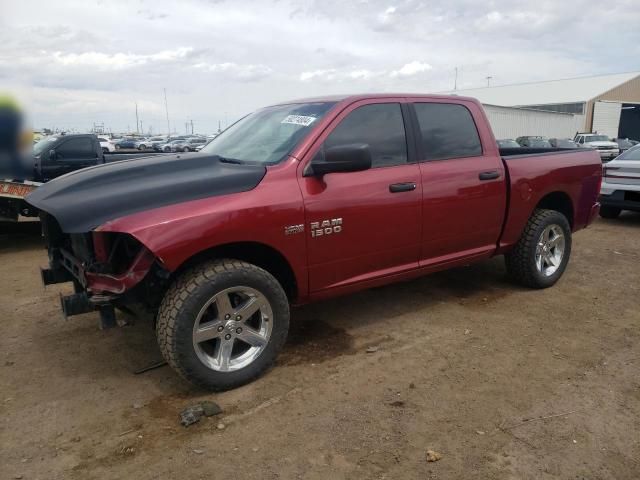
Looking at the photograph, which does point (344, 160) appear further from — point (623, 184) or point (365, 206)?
point (623, 184)

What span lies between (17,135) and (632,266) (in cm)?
676

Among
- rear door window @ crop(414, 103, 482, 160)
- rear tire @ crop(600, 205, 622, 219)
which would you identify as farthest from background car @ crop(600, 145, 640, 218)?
rear door window @ crop(414, 103, 482, 160)

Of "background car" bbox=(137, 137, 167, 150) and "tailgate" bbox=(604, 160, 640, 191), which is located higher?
"background car" bbox=(137, 137, 167, 150)

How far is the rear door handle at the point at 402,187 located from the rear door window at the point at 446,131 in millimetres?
344

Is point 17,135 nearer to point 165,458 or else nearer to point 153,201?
point 153,201

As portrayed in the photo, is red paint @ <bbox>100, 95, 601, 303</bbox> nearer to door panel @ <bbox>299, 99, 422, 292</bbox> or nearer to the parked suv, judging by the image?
door panel @ <bbox>299, 99, 422, 292</bbox>

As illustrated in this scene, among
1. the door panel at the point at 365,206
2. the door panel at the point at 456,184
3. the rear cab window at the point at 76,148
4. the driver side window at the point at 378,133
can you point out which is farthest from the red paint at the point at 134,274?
the rear cab window at the point at 76,148

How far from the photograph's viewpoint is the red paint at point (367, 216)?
307 centimetres

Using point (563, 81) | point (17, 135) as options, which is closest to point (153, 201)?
point (17, 135)

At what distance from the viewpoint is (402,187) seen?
154 inches

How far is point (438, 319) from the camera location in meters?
4.49

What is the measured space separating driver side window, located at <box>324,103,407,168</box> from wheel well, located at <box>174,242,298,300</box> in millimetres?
873

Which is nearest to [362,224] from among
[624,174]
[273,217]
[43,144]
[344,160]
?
[344,160]

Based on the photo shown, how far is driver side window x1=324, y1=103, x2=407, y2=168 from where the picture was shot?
3.77m
